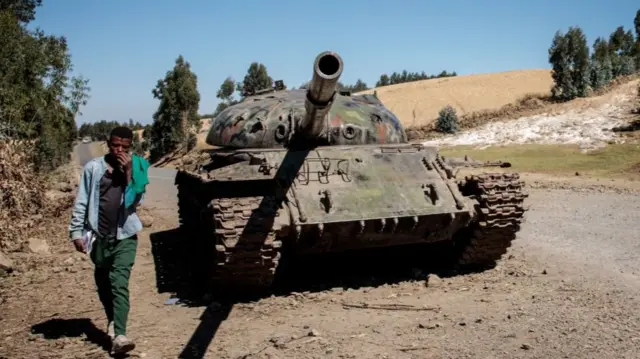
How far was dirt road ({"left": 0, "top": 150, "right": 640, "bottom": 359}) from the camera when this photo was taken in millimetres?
5328

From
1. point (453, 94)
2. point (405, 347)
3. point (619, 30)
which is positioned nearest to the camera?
point (405, 347)

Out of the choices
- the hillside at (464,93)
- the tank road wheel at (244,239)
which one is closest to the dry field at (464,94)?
the hillside at (464,93)

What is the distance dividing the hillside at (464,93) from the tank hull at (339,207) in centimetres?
3368

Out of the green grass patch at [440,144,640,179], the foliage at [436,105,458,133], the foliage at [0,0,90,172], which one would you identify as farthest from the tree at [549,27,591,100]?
the foliage at [0,0,90,172]

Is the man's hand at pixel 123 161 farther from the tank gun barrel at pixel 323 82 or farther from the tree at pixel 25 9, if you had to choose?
the tree at pixel 25 9

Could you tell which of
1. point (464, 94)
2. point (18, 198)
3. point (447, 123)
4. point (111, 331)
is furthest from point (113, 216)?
point (464, 94)

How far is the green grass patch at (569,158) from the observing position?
1939 cm

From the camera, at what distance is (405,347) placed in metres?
5.32

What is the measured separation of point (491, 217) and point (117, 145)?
434 cm

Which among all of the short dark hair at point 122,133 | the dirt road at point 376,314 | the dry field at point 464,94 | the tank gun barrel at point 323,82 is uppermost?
the dry field at point 464,94

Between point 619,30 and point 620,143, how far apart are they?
56356mm

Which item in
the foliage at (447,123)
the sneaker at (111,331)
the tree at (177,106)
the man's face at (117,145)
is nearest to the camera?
the man's face at (117,145)

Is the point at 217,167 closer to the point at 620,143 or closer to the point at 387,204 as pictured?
the point at 387,204

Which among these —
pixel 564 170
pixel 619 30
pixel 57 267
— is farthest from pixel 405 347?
pixel 619 30
